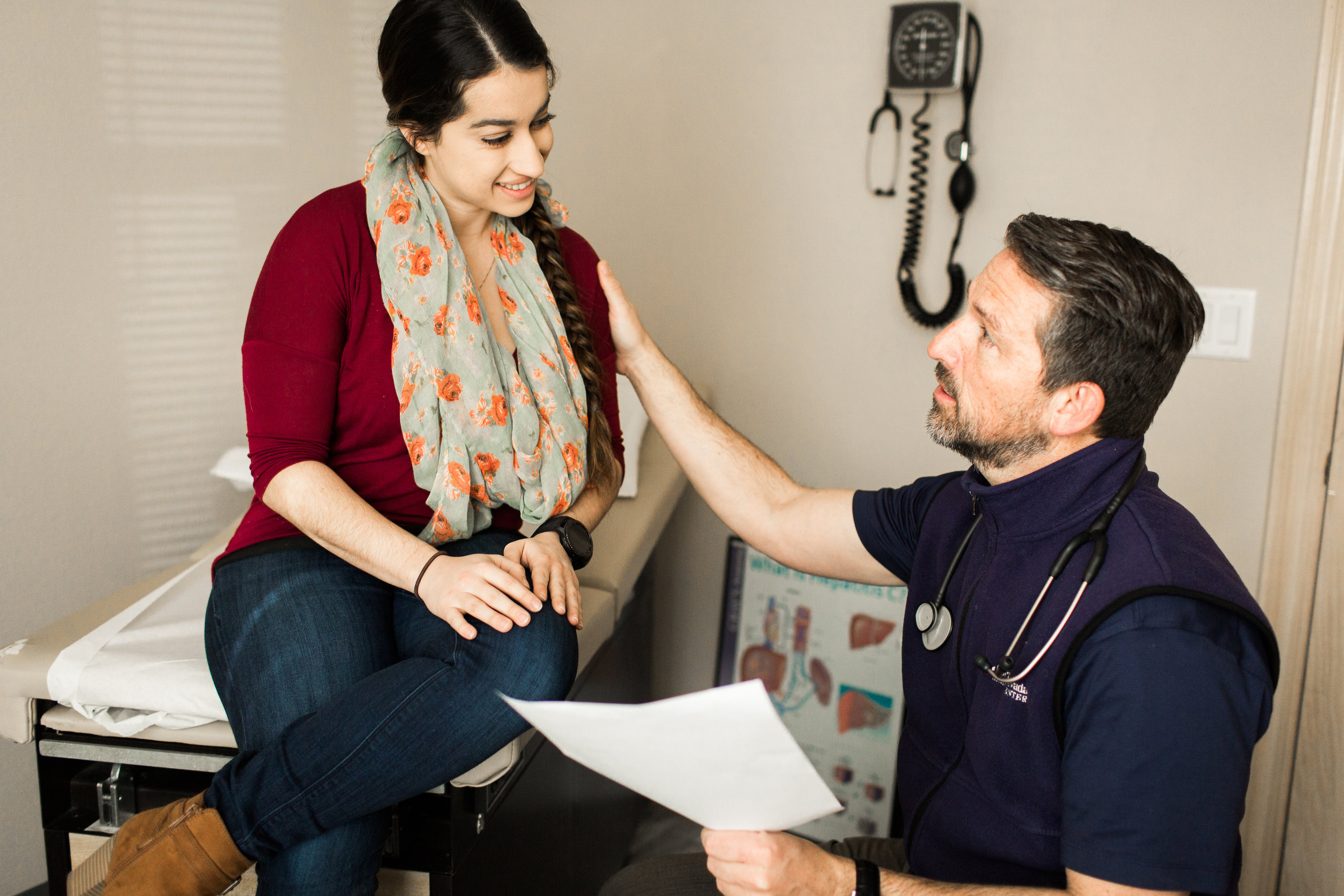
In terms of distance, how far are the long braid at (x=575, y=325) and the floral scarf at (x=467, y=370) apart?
0.03 meters

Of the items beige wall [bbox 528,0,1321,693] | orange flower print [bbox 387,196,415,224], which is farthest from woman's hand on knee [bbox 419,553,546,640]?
beige wall [bbox 528,0,1321,693]

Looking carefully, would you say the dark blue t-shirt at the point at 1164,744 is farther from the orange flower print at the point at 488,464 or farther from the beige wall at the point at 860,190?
the beige wall at the point at 860,190

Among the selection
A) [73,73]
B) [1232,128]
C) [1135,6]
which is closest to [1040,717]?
[1232,128]

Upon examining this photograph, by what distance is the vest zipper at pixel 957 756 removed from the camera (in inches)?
44.1

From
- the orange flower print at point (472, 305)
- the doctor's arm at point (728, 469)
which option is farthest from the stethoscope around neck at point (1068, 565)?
the orange flower print at point (472, 305)

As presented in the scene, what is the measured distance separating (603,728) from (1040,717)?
46 centimetres

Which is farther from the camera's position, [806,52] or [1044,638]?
[806,52]

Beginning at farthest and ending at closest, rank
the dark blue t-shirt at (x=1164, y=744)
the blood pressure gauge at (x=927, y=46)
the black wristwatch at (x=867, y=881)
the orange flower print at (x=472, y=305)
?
the blood pressure gauge at (x=927, y=46), the orange flower print at (x=472, y=305), the black wristwatch at (x=867, y=881), the dark blue t-shirt at (x=1164, y=744)

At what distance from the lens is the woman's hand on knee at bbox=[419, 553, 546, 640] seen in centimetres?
117

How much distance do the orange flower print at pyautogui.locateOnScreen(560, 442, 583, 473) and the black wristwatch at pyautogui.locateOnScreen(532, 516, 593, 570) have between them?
7 cm

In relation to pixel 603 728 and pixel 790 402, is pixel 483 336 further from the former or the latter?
pixel 790 402

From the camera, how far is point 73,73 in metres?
1.88

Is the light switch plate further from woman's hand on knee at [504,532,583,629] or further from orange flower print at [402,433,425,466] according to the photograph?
orange flower print at [402,433,425,466]

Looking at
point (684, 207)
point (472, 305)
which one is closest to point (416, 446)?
point (472, 305)
